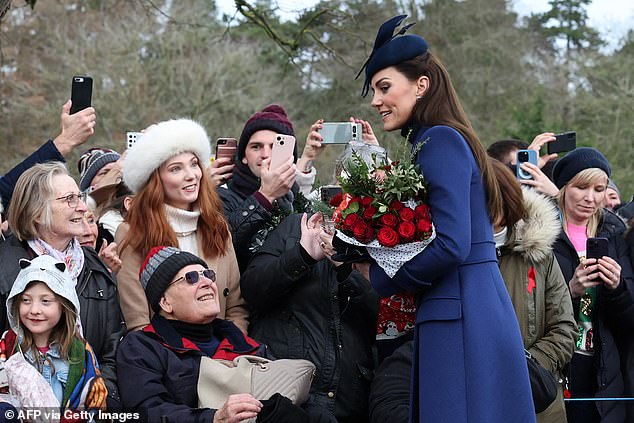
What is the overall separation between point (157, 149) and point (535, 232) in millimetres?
2181

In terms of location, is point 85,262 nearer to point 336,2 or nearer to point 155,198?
point 155,198

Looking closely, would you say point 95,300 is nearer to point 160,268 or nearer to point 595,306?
point 160,268

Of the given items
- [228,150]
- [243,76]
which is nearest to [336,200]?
[228,150]

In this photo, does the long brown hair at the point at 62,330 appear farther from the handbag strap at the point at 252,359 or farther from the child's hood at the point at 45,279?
the handbag strap at the point at 252,359

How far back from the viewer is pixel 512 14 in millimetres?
26609

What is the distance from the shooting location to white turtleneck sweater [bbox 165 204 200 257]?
197 inches

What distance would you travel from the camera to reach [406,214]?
3.57 meters

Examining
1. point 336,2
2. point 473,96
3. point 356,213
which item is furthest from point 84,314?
point 473,96

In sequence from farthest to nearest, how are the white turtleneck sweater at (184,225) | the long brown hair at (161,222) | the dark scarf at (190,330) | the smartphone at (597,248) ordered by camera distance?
the smartphone at (597,248), the white turtleneck sweater at (184,225), the long brown hair at (161,222), the dark scarf at (190,330)

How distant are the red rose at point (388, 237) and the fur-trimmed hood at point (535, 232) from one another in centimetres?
165

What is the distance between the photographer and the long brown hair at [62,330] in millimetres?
4086

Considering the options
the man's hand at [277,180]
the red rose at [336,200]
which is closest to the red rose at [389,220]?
the red rose at [336,200]

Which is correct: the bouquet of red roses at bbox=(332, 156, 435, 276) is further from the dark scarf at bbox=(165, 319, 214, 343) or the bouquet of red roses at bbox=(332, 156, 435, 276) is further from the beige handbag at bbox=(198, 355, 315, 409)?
the dark scarf at bbox=(165, 319, 214, 343)

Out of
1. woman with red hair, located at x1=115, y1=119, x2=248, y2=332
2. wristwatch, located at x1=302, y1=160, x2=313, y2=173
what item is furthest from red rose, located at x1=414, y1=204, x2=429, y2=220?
wristwatch, located at x1=302, y1=160, x2=313, y2=173
